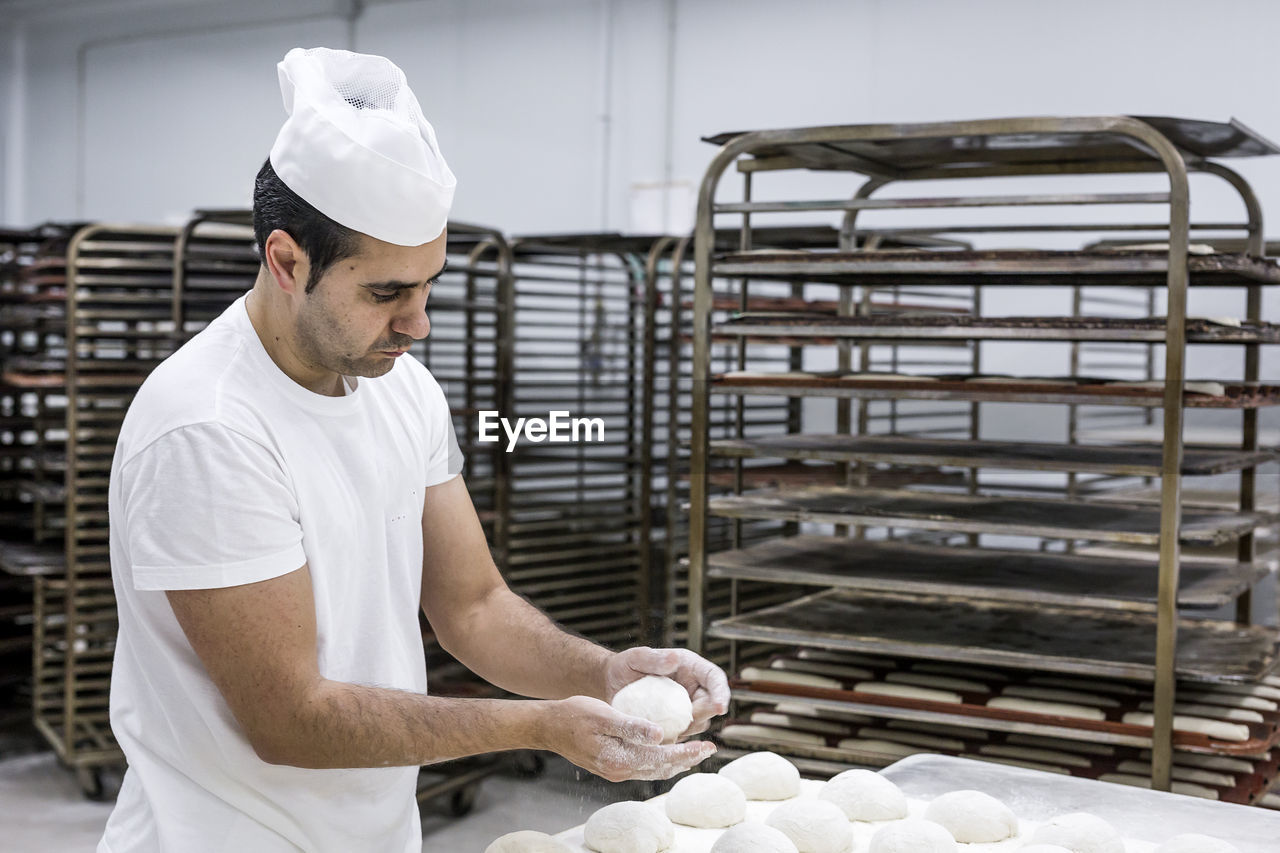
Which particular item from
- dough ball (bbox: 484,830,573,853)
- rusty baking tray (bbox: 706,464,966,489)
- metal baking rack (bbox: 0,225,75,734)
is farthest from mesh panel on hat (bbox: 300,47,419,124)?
metal baking rack (bbox: 0,225,75,734)

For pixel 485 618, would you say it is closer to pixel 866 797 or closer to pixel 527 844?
pixel 527 844

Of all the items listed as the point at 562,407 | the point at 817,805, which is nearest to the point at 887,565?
the point at 817,805

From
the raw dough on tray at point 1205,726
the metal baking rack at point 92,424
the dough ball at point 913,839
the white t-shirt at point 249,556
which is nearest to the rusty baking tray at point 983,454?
the raw dough on tray at point 1205,726

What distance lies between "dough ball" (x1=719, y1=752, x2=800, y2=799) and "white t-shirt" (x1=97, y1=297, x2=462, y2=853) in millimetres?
482

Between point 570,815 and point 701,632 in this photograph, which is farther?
point 701,632

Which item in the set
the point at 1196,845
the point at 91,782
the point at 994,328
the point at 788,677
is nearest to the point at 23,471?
the point at 91,782

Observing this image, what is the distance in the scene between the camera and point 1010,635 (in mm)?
2629

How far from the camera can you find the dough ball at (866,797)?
5.69 ft

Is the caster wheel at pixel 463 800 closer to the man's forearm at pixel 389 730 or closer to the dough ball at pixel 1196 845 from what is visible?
the man's forearm at pixel 389 730

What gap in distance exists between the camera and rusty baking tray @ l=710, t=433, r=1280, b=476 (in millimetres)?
2336

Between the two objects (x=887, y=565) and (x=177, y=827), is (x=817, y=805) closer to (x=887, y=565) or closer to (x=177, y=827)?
(x=177, y=827)

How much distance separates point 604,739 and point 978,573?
5.25ft

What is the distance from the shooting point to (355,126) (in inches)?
52.7

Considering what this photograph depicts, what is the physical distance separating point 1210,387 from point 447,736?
1.62 meters
